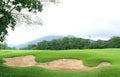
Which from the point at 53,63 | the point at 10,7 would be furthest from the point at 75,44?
the point at 10,7

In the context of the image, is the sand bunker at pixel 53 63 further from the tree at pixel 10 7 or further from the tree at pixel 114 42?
the tree at pixel 114 42

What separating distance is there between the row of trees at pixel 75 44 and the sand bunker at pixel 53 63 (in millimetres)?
55074

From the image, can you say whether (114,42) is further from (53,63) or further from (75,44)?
(53,63)

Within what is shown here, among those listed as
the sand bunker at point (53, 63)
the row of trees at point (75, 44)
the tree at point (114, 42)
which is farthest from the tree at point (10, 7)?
the tree at point (114, 42)

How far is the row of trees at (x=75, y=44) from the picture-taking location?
9306 cm

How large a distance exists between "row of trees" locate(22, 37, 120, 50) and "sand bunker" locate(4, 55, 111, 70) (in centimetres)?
5507

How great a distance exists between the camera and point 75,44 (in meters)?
93.6

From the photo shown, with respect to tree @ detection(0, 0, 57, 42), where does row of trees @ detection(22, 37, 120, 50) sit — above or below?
below

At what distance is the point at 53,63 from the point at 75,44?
59718mm

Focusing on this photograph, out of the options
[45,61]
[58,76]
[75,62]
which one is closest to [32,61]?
[45,61]

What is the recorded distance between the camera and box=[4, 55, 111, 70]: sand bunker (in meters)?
32.5

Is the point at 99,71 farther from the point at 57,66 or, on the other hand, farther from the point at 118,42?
the point at 118,42

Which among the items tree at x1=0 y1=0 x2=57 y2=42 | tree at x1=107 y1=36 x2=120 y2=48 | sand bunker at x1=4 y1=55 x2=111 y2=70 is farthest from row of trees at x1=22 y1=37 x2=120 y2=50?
tree at x1=0 y1=0 x2=57 y2=42

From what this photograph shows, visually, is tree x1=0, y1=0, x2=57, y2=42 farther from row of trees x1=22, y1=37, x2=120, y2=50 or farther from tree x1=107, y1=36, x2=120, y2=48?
tree x1=107, y1=36, x2=120, y2=48
